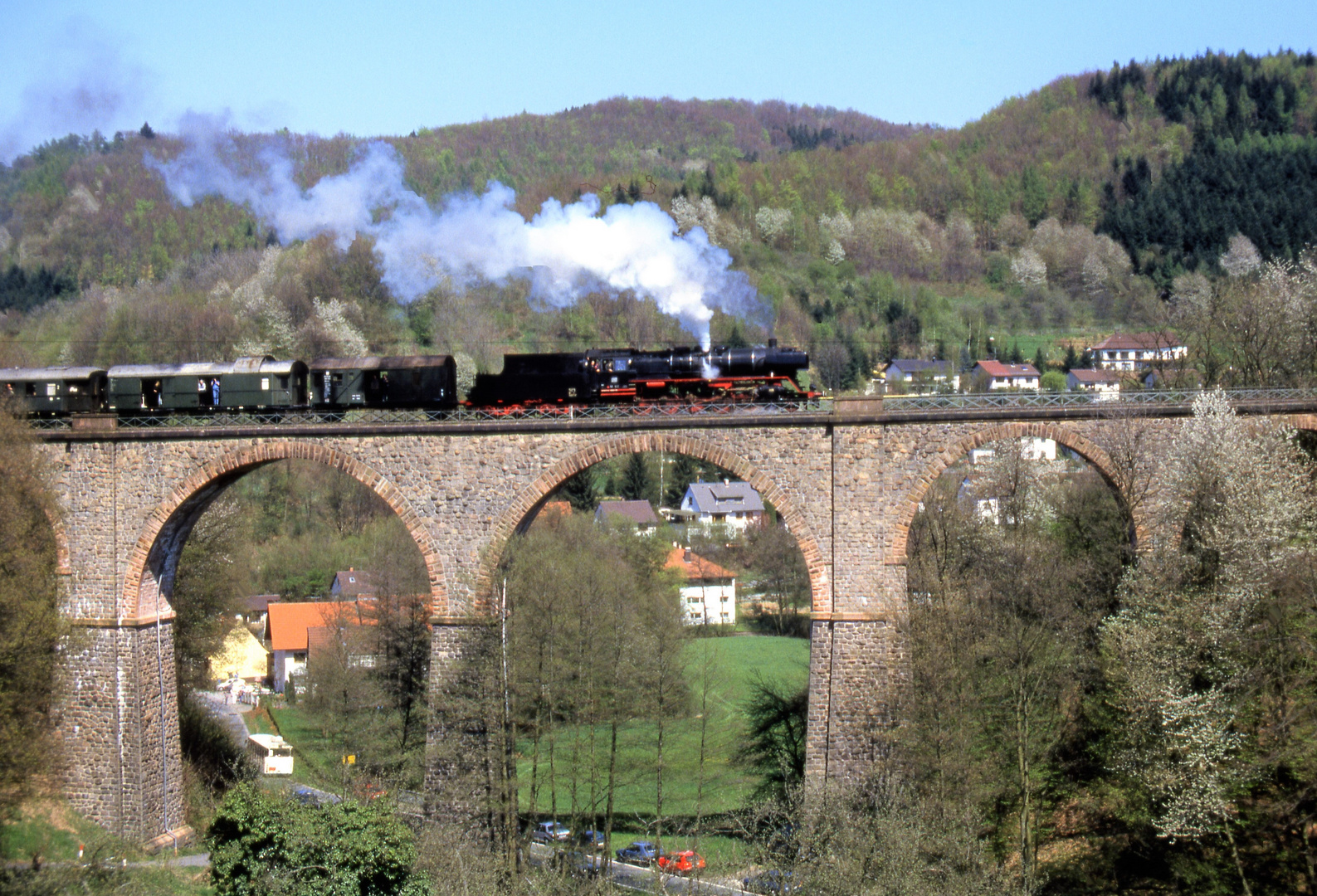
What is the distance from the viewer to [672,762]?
3953cm

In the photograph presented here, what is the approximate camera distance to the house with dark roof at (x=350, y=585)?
55.8 m

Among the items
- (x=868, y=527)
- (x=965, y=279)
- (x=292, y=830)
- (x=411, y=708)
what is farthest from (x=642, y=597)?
(x=965, y=279)

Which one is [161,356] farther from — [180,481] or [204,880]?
[204,880]

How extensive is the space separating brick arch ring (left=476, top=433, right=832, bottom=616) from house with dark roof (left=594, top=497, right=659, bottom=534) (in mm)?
36043

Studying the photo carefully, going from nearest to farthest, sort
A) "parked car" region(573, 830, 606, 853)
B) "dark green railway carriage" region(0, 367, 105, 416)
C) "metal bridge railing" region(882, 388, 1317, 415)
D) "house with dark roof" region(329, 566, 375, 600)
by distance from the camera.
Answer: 1. "metal bridge railing" region(882, 388, 1317, 415)
2. "parked car" region(573, 830, 606, 853)
3. "dark green railway carriage" region(0, 367, 105, 416)
4. "house with dark roof" region(329, 566, 375, 600)

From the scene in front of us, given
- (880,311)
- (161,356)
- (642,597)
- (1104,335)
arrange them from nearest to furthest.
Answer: (642,597) < (161,356) < (1104,335) < (880,311)

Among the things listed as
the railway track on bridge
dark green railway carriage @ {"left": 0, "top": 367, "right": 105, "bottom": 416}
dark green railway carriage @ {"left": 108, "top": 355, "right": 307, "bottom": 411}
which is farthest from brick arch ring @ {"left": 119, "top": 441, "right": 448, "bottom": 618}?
dark green railway carriage @ {"left": 0, "top": 367, "right": 105, "bottom": 416}

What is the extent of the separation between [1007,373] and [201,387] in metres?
60.0

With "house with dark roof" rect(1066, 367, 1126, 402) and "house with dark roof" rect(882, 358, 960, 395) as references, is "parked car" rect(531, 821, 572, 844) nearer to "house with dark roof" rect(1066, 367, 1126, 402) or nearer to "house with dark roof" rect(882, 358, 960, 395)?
"house with dark roof" rect(1066, 367, 1126, 402)

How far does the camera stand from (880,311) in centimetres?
9756

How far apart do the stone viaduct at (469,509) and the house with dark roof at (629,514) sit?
35.8 meters

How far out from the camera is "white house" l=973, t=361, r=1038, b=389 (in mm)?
79938

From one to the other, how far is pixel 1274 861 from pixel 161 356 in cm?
5827

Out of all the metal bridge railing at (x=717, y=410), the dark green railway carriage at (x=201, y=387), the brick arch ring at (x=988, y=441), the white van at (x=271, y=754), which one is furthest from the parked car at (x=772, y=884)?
the white van at (x=271, y=754)
